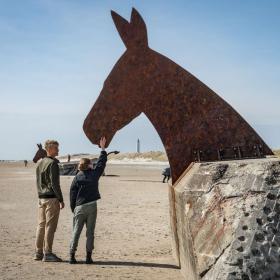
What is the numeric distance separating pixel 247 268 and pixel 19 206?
1089 cm

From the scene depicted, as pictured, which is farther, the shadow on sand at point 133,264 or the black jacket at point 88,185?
the black jacket at point 88,185

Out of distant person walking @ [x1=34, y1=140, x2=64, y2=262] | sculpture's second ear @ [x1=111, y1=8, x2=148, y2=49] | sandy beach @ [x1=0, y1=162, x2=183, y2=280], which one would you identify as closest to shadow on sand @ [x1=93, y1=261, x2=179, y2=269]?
sandy beach @ [x1=0, y1=162, x2=183, y2=280]

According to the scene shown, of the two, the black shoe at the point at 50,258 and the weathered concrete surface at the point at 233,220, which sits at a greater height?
the weathered concrete surface at the point at 233,220

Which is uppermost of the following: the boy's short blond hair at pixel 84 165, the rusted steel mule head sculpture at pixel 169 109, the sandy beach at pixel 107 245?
the rusted steel mule head sculpture at pixel 169 109

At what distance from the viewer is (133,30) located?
17.3 feet

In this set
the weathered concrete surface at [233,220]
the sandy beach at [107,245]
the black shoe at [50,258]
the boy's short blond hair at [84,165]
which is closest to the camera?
the weathered concrete surface at [233,220]

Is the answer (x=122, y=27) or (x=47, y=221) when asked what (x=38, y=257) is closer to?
(x=47, y=221)

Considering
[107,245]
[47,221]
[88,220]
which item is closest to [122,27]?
[88,220]

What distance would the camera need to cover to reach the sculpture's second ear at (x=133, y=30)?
207 inches

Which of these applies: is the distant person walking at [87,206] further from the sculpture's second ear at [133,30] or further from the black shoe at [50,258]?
the sculpture's second ear at [133,30]

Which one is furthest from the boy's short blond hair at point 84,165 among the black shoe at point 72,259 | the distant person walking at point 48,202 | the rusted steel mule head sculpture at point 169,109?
the black shoe at point 72,259

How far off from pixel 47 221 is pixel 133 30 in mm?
2950

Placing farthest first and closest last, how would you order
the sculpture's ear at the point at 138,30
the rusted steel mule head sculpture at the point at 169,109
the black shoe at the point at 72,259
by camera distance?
the black shoe at the point at 72,259, the sculpture's ear at the point at 138,30, the rusted steel mule head sculpture at the point at 169,109

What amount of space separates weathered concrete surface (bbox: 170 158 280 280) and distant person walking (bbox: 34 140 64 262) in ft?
8.92
